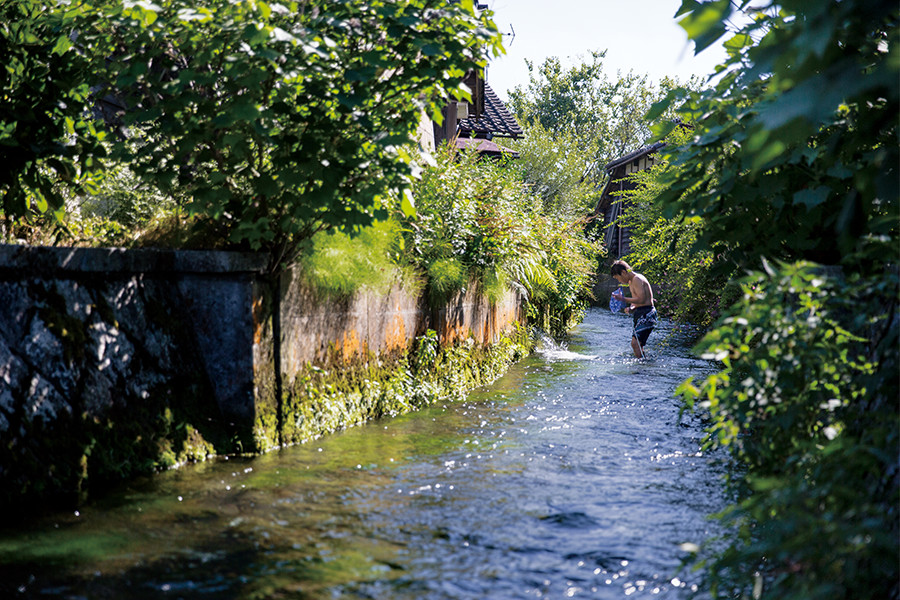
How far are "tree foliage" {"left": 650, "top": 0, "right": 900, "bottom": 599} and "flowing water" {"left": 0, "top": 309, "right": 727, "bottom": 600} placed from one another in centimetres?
39

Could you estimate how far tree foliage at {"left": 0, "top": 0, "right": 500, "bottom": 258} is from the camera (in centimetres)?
430

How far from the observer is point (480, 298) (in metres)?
9.81

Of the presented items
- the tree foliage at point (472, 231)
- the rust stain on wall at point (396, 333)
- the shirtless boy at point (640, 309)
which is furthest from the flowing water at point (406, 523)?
the shirtless boy at point (640, 309)

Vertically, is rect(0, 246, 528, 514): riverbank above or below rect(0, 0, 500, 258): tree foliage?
below

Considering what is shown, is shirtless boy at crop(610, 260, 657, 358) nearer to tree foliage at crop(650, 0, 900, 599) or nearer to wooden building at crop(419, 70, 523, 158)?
wooden building at crop(419, 70, 523, 158)

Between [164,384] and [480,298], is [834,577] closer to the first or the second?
[164,384]

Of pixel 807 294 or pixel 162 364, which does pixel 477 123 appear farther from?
pixel 807 294

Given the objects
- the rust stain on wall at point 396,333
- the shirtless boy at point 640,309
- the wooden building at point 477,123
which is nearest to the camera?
the rust stain on wall at point 396,333

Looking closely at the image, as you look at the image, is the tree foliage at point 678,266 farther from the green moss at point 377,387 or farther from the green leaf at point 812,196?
Result: the green leaf at point 812,196

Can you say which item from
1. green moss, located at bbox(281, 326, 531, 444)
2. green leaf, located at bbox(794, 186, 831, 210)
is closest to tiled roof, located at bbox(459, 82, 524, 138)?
green moss, located at bbox(281, 326, 531, 444)

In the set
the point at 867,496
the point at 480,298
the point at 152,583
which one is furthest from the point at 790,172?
the point at 480,298

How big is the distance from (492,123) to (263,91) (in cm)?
2124

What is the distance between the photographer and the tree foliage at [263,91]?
4305 mm

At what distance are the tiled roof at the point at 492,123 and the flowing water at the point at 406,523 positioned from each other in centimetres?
1754
